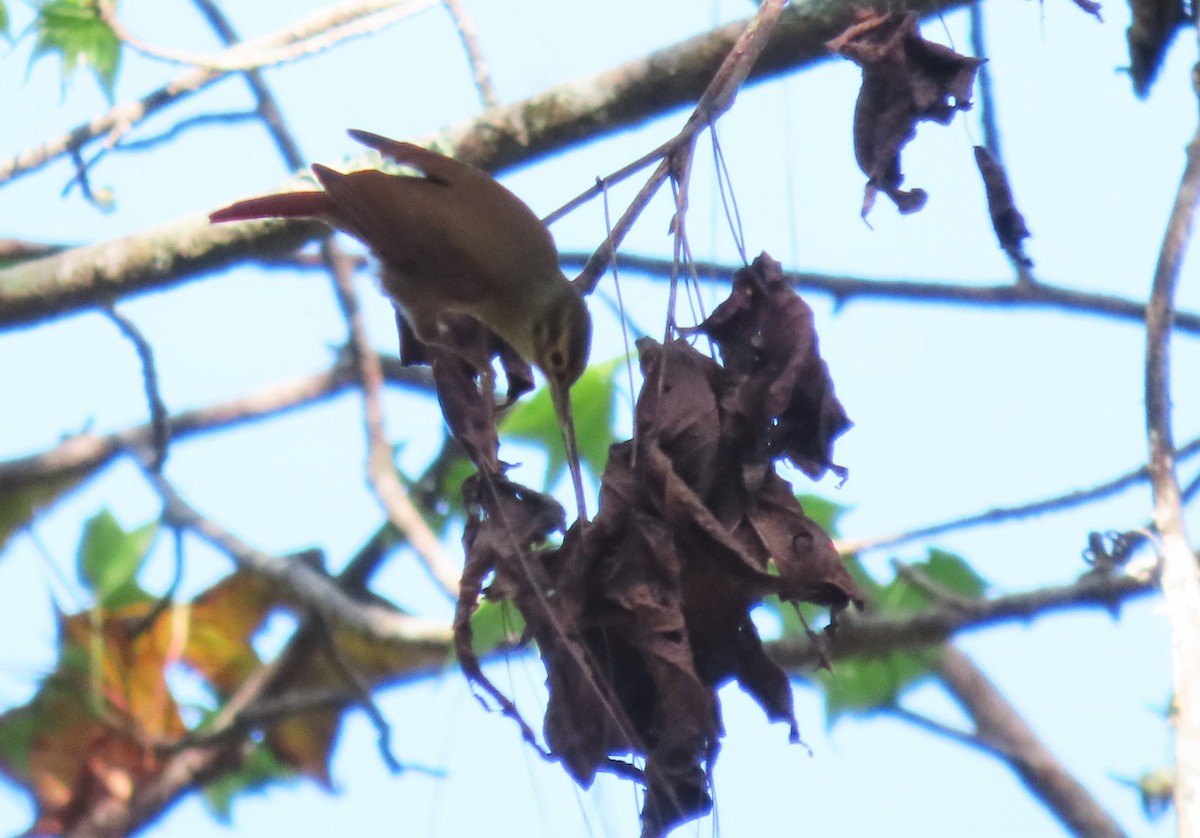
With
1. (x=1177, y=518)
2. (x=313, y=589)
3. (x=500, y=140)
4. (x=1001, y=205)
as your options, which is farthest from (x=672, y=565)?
(x=313, y=589)

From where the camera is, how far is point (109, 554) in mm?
4684

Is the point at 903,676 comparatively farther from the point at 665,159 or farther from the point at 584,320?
the point at 665,159

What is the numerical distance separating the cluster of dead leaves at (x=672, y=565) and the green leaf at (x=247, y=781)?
3804 millimetres

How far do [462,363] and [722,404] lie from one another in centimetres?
36

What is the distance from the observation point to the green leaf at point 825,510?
12.1ft

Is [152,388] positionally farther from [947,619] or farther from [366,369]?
[947,619]

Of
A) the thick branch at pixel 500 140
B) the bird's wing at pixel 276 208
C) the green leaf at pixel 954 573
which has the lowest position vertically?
the green leaf at pixel 954 573

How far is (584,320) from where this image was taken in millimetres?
3008

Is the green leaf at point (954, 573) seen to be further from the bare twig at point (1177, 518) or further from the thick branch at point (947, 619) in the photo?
the bare twig at point (1177, 518)

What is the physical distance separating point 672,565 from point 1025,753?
3.44m

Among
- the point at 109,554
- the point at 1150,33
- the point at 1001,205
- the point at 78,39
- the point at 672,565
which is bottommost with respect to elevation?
the point at 672,565

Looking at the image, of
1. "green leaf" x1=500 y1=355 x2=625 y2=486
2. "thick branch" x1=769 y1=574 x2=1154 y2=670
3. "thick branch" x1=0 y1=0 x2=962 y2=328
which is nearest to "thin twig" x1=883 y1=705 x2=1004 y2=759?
"thick branch" x1=769 y1=574 x2=1154 y2=670

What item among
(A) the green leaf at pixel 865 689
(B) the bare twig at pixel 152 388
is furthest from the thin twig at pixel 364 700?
(A) the green leaf at pixel 865 689

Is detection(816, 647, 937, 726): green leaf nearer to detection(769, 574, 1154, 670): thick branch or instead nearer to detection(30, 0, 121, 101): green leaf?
detection(769, 574, 1154, 670): thick branch
